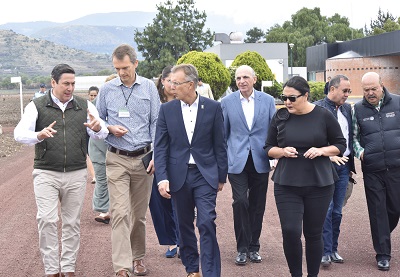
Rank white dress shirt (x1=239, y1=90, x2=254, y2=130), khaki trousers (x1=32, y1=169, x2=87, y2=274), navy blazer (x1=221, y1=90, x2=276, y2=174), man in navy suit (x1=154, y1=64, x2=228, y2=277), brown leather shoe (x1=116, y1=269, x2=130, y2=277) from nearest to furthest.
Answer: man in navy suit (x1=154, y1=64, x2=228, y2=277) → khaki trousers (x1=32, y1=169, x2=87, y2=274) → brown leather shoe (x1=116, y1=269, x2=130, y2=277) → navy blazer (x1=221, y1=90, x2=276, y2=174) → white dress shirt (x1=239, y1=90, x2=254, y2=130)

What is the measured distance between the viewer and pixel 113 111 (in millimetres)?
8000

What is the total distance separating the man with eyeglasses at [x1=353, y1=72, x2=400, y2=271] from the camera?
8398 mm

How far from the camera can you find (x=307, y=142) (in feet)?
22.9

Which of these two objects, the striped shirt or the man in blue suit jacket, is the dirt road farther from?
the striped shirt

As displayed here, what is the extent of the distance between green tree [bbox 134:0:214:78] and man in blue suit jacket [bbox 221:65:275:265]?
73244 millimetres

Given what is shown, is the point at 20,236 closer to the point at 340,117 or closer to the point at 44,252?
the point at 44,252

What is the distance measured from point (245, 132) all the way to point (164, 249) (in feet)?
5.97

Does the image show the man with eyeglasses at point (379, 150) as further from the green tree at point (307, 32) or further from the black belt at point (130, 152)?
the green tree at point (307, 32)

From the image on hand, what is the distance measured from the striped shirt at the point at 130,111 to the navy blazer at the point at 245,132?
1101 mm

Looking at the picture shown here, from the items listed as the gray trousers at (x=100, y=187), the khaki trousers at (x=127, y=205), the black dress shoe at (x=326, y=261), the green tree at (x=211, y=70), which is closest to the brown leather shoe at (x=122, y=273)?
the khaki trousers at (x=127, y=205)

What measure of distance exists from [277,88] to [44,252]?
3749 centimetres

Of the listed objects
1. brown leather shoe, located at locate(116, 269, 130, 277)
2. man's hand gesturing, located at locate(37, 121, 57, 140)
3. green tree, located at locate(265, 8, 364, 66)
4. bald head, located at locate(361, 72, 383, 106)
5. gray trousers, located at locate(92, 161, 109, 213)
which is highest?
green tree, located at locate(265, 8, 364, 66)

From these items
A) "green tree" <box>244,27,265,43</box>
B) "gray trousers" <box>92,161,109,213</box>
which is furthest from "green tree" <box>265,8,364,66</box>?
"gray trousers" <box>92,161,109,213</box>

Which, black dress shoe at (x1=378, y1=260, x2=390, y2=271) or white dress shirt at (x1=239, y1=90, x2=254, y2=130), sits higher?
white dress shirt at (x1=239, y1=90, x2=254, y2=130)
